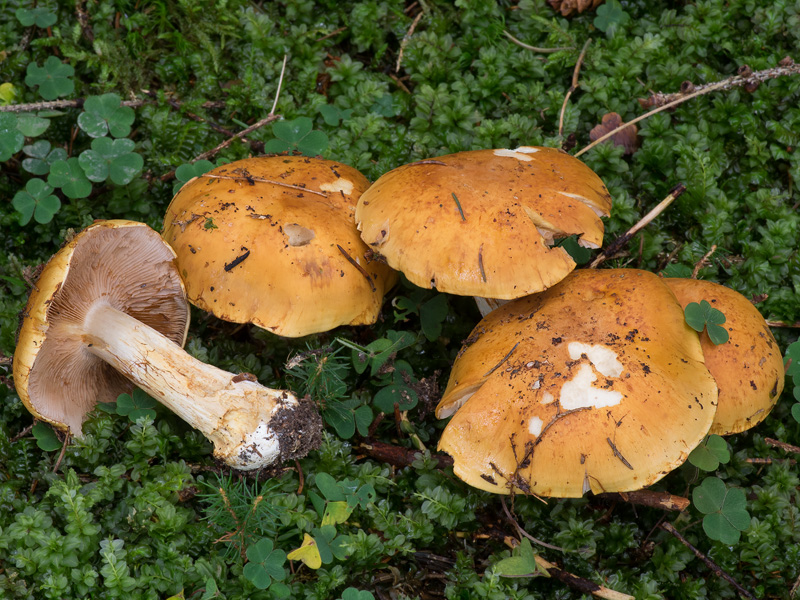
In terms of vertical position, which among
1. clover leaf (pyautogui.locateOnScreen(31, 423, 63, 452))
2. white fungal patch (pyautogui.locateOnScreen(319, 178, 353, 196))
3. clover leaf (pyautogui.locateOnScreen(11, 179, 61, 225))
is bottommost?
clover leaf (pyautogui.locateOnScreen(31, 423, 63, 452))

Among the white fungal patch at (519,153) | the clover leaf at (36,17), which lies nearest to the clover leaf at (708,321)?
the white fungal patch at (519,153)

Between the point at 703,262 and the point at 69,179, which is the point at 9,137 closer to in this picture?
the point at 69,179

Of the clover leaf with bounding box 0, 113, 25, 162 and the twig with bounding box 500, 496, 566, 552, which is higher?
the clover leaf with bounding box 0, 113, 25, 162

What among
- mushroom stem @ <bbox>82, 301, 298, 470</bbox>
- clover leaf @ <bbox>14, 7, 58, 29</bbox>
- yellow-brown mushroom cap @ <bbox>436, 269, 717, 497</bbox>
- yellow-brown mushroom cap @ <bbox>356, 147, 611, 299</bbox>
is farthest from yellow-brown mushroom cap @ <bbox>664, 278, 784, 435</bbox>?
clover leaf @ <bbox>14, 7, 58, 29</bbox>

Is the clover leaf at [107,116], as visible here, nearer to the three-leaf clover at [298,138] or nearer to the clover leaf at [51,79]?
the clover leaf at [51,79]

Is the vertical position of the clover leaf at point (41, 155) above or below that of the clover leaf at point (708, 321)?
below

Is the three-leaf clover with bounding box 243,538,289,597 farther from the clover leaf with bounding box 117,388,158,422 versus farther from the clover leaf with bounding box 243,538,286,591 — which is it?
the clover leaf with bounding box 117,388,158,422

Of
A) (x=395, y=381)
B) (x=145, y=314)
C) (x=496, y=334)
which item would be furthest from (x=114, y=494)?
(x=496, y=334)

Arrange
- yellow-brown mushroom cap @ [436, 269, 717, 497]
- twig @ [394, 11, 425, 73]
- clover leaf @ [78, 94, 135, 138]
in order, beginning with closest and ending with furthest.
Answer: yellow-brown mushroom cap @ [436, 269, 717, 497] → clover leaf @ [78, 94, 135, 138] → twig @ [394, 11, 425, 73]
